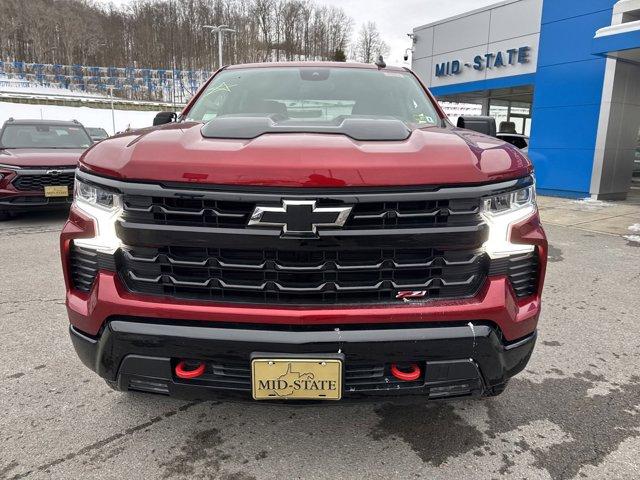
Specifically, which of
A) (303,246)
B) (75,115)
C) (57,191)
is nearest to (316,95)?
(303,246)

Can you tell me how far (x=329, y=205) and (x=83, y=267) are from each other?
1024 mm

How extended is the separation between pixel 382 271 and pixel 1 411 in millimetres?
2137

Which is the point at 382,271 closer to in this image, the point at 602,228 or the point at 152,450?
the point at 152,450

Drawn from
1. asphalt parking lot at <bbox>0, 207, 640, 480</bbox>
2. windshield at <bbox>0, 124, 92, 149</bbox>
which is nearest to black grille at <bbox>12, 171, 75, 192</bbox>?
windshield at <bbox>0, 124, 92, 149</bbox>

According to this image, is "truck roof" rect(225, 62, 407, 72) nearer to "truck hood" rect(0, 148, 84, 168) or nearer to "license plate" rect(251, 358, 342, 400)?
"license plate" rect(251, 358, 342, 400)

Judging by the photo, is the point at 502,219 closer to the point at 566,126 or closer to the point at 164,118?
the point at 164,118

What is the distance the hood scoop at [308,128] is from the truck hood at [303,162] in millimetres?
58

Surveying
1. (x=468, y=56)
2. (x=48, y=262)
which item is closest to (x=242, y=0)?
(x=468, y=56)

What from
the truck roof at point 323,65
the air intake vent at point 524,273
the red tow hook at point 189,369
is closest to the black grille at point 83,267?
the red tow hook at point 189,369

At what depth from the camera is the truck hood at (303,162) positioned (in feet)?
5.46

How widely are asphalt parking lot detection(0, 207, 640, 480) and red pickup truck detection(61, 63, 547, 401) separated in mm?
459

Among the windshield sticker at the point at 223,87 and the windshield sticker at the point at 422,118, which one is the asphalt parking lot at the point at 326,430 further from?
the windshield sticker at the point at 223,87

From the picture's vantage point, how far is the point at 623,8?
987cm

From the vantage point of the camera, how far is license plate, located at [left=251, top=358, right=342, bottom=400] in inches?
66.9
